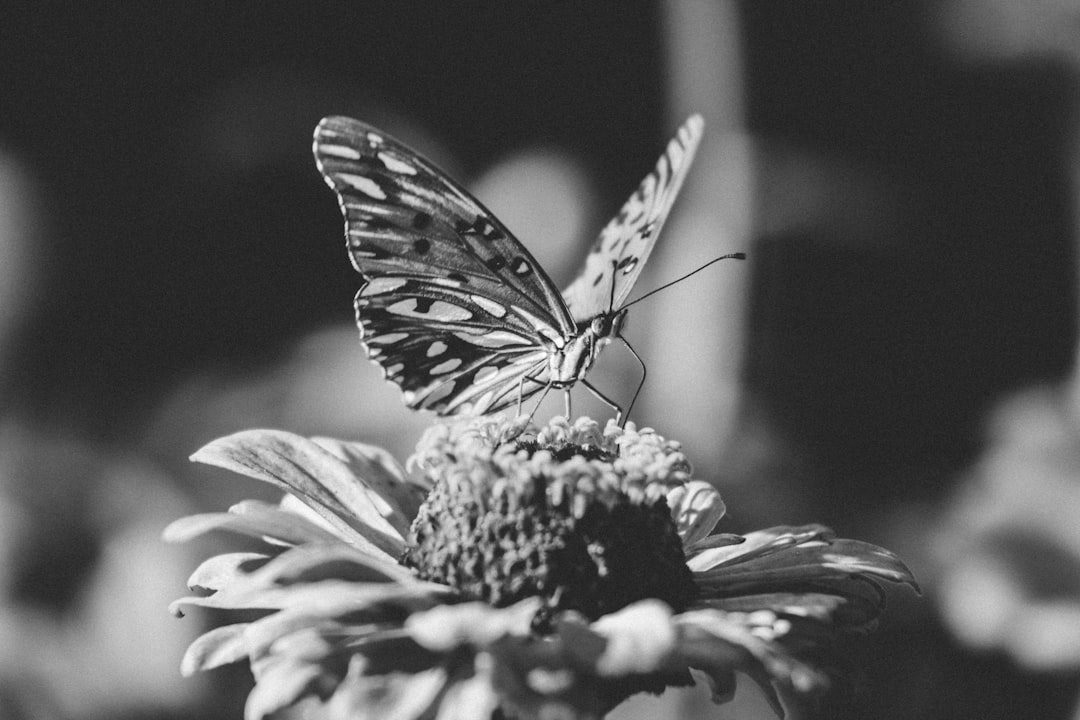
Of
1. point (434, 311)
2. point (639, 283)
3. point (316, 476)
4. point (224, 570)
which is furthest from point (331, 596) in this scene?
point (639, 283)

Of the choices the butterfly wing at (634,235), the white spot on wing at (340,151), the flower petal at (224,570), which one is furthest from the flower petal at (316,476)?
the butterfly wing at (634,235)

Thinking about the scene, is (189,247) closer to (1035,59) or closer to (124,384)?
(124,384)

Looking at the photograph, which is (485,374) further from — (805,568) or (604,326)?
(805,568)

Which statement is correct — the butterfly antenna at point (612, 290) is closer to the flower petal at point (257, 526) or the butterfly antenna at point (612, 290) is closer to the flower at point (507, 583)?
the flower at point (507, 583)

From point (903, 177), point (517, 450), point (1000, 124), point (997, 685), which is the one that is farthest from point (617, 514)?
point (1000, 124)

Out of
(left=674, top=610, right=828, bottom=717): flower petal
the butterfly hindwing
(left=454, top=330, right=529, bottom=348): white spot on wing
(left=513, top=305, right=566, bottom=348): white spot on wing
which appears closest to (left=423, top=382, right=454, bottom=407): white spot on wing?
the butterfly hindwing

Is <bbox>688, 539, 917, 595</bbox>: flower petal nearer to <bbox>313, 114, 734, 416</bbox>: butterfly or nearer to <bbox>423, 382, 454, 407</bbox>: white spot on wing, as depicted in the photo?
<bbox>313, 114, 734, 416</bbox>: butterfly
